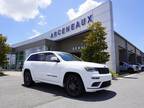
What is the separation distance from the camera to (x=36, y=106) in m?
5.64

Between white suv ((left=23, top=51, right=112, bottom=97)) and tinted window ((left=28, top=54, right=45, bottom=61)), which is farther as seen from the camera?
tinted window ((left=28, top=54, right=45, bottom=61))

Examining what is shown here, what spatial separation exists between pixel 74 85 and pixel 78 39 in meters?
22.5

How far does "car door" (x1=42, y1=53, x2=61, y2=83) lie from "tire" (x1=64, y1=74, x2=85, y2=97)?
64 cm

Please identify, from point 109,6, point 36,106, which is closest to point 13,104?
point 36,106

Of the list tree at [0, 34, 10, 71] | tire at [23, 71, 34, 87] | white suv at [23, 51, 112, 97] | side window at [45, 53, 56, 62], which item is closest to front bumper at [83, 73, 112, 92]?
white suv at [23, 51, 112, 97]

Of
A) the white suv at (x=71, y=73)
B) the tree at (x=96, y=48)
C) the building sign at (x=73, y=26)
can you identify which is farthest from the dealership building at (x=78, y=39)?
the white suv at (x=71, y=73)

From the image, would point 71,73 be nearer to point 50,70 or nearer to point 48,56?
point 50,70

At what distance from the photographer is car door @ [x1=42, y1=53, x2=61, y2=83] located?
7702mm

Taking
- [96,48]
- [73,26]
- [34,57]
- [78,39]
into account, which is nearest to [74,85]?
[34,57]

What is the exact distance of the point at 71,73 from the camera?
23.7 ft

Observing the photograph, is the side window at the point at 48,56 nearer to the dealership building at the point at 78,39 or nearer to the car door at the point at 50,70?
the car door at the point at 50,70

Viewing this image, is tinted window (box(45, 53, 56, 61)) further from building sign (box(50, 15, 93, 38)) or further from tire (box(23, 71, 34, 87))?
building sign (box(50, 15, 93, 38))

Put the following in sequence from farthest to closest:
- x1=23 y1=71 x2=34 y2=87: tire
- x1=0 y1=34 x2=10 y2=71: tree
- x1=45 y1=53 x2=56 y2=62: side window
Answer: x1=0 y1=34 x2=10 y2=71: tree → x1=23 y1=71 x2=34 y2=87: tire → x1=45 y1=53 x2=56 y2=62: side window

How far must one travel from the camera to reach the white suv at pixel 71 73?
21.9ft
